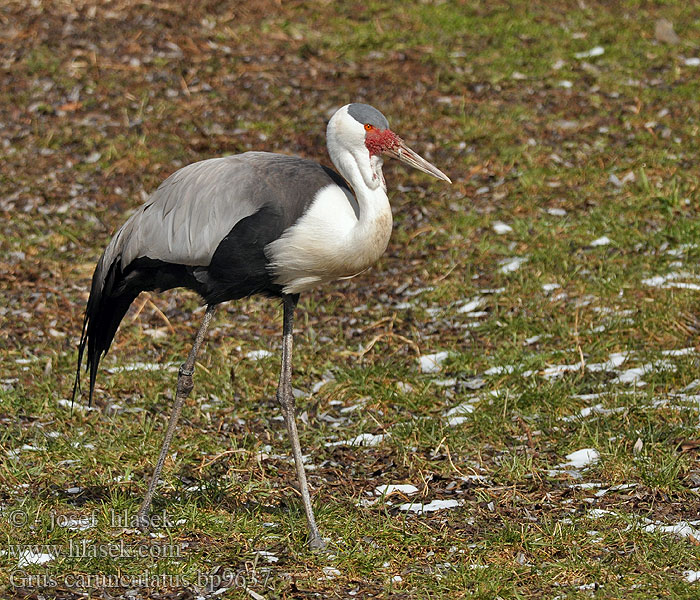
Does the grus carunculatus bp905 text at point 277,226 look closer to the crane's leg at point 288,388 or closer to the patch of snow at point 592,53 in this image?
the crane's leg at point 288,388

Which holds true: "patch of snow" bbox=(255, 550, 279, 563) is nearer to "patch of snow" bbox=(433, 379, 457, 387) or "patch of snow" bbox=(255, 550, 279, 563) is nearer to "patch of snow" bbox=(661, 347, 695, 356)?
"patch of snow" bbox=(433, 379, 457, 387)

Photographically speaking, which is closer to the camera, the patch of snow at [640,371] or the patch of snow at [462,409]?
the patch of snow at [462,409]

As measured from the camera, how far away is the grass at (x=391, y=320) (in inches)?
179

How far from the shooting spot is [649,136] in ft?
30.1

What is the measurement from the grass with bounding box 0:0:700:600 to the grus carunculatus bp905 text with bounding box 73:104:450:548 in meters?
0.48

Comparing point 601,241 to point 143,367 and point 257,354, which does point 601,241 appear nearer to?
point 257,354

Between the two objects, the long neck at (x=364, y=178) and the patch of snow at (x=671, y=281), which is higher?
the long neck at (x=364, y=178)

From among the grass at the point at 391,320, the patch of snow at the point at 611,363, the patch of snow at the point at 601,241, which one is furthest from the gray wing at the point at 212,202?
the patch of snow at the point at 601,241

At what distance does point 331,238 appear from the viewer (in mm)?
4688

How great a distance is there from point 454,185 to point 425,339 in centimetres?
232

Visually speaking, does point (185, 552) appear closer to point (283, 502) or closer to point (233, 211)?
point (283, 502)

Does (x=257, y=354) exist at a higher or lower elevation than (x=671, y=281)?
higher

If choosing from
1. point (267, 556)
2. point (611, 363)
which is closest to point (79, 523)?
point (267, 556)

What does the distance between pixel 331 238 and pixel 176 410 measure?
45.5 inches
